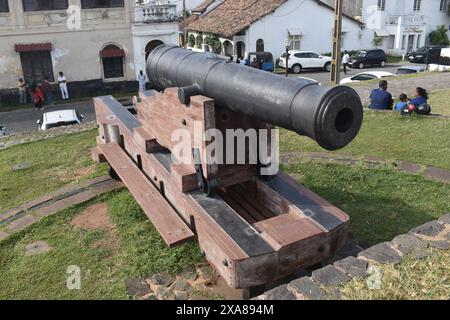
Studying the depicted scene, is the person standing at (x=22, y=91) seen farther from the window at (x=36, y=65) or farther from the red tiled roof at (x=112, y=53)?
the red tiled roof at (x=112, y=53)

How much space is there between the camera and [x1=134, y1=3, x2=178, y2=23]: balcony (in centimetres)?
1936

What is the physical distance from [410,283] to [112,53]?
18.6m

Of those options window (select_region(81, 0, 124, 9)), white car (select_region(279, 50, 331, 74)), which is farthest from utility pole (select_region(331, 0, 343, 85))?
white car (select_region(279, 50, 331, 74))

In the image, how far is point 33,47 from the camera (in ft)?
59.8

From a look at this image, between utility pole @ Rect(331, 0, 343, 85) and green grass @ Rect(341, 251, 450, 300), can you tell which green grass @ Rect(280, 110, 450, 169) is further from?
utility pole @ Rect(331, 0, 343, 85)

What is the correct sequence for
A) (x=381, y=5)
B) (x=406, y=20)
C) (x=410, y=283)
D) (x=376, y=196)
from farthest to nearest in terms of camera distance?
1. (x=381, y=5)
2. (x=406, y=20)
3. (x=376, y=196)
4. (x=410, y=283)

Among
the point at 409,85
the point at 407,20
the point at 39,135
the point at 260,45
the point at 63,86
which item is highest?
the point at 407,20

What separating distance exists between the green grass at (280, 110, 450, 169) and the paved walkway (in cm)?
18

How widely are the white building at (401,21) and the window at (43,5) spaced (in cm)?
2208

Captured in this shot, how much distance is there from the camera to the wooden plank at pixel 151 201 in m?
3.82

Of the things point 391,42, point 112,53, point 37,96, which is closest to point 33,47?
point 37,96

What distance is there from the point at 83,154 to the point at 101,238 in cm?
337

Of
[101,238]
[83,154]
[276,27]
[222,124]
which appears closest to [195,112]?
[222,124]

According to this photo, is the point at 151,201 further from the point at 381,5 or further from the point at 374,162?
the point at 381,5
